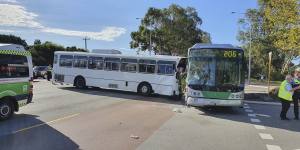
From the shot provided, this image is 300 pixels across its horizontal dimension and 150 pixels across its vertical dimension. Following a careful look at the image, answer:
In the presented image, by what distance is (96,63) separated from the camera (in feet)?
91.0

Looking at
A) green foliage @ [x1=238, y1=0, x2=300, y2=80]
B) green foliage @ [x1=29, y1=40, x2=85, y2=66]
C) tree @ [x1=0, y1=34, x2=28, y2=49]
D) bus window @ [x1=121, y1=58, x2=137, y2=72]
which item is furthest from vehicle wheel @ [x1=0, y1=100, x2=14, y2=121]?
green foliage @ [x1=29, y1=40, x2=85, y2=66]

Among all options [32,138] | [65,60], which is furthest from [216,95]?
[65,60]

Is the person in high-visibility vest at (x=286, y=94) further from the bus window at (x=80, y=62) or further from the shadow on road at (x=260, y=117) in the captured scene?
the bus window at (x=80, y=62)

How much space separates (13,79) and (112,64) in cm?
1403

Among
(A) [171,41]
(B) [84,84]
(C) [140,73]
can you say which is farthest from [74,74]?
(A) [171,41]

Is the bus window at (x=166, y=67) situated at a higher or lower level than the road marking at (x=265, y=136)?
higher

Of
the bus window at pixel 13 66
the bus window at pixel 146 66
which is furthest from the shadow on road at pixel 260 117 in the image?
the bus window at pixel 13 66

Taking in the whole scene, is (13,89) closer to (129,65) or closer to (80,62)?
(129,65)

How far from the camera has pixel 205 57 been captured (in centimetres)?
1794

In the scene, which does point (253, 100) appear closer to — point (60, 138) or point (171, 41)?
point (60, 138)

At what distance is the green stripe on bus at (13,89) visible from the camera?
1260cm

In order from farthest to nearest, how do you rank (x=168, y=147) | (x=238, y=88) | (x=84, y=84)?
(x=84, y=84)
(x=238, y=88)
(x=168, y=147)

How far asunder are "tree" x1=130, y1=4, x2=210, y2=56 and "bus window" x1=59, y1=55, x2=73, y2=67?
38.1 m

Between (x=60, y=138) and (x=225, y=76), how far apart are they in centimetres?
932
